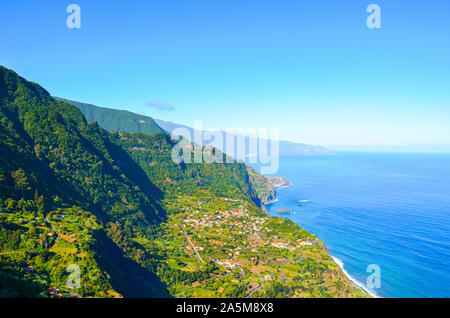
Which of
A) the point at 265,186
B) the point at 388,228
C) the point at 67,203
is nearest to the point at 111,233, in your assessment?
the point at 67,203

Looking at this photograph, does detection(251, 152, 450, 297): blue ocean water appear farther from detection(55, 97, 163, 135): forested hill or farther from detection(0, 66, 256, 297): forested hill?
detection(55, 97, 163, 135): forested hill

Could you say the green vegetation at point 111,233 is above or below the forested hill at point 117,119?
below

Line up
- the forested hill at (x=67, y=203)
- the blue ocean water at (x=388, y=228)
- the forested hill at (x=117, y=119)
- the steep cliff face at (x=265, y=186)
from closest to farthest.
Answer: the forested hill at (x=67, y=203) → the blue ocean water at (x=388, y=228) → the steep cliff face at (x=265, y=186) → the forested hill at (x=117, y=119)

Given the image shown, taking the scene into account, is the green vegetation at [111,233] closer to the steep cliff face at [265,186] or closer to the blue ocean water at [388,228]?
the blue ocean water at [388,228]

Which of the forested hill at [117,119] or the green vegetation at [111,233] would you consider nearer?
the green vegetation at [111,233]

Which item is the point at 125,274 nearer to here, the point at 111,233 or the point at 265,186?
the point at 111,233

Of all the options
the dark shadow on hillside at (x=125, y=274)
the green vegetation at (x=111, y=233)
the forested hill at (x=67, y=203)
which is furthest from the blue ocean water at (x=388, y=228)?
the dark shadow on hillside at (x=125, y=274)

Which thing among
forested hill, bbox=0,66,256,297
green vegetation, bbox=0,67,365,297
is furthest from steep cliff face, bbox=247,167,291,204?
green vegetation, bbox=0,67,365,297
